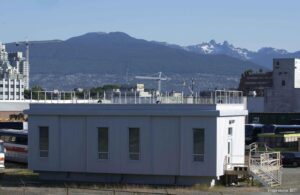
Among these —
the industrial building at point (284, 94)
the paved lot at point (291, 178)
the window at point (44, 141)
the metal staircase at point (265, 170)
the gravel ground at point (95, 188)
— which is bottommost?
the paved lot at point (291, 178)

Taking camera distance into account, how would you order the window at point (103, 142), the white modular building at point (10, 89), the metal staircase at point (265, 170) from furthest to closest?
the white modular building at point (10, 89) < the window at point (103, 142) < the metal staircase at point (265, 170)

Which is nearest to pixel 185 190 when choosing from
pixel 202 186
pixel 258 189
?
pixel 202 186

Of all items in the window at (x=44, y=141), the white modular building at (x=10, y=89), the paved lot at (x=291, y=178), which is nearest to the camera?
the paved lot at (x=291, y=178)

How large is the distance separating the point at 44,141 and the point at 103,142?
13.1 ft

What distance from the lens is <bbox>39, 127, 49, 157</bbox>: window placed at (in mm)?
40094

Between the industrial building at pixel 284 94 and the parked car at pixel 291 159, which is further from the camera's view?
the industrial building at pixel 284 94

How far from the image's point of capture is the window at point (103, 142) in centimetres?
3862

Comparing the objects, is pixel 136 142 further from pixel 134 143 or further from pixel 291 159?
pixel 291 159

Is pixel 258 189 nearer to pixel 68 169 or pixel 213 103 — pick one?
pixel 213 103

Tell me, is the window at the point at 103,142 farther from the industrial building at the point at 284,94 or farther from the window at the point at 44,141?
the industrial building at the point at 284,94

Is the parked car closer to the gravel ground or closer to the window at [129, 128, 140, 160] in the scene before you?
the gravel ground

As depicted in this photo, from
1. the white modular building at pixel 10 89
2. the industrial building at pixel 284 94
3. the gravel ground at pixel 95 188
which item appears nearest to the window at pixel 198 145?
the gravel ground at pixel 95 188

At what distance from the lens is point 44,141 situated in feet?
132

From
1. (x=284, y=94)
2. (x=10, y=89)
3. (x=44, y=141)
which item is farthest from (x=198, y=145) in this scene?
(x=10, y=89)
